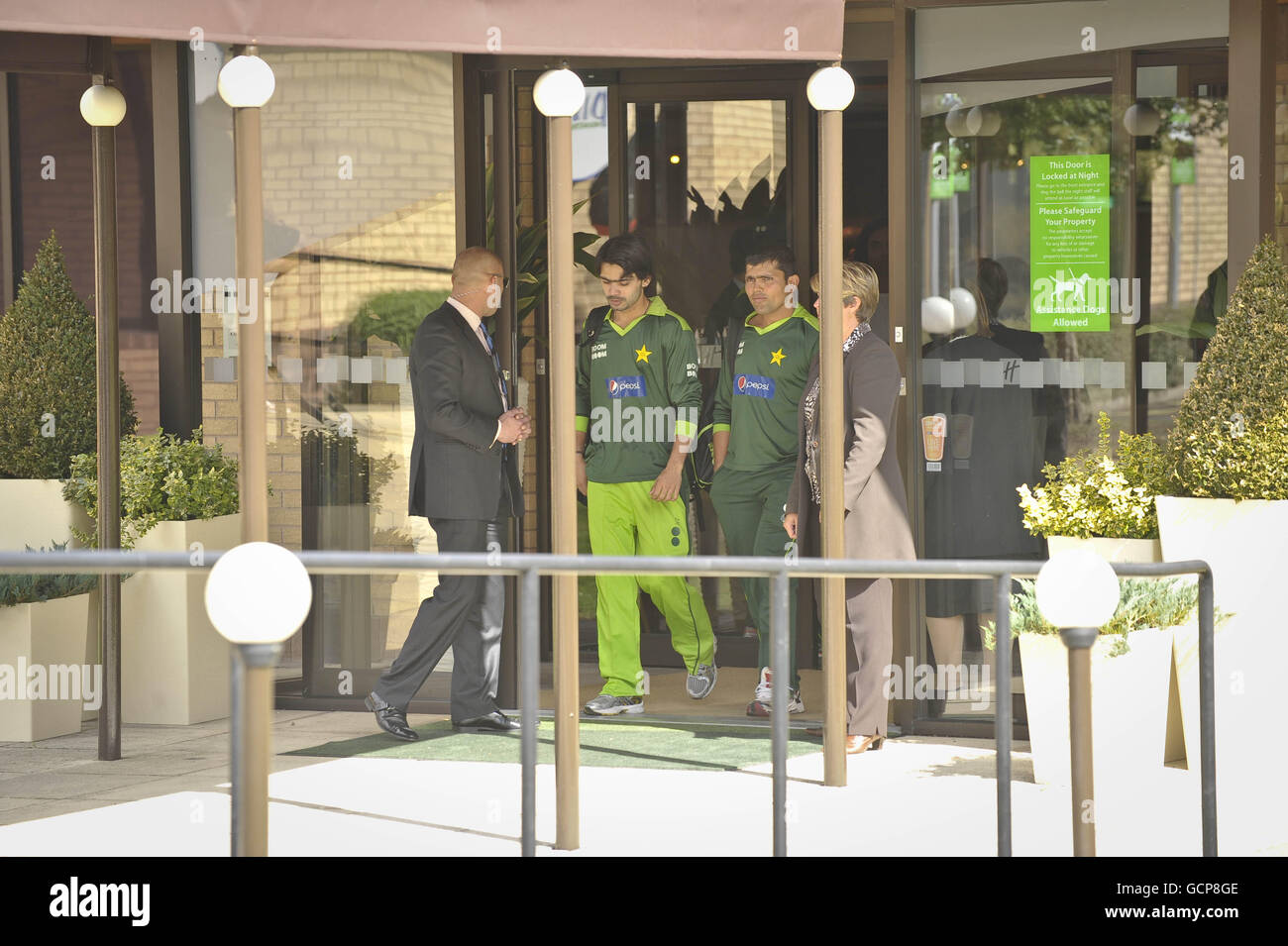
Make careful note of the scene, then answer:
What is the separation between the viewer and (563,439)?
4.44 metres

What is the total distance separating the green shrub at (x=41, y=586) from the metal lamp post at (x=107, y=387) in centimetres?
35

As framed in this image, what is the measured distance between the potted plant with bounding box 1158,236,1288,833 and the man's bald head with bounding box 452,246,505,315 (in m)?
2.50

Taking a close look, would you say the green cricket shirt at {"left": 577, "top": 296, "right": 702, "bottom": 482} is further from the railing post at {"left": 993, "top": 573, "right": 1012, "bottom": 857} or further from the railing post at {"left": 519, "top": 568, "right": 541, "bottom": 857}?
the railing post at {"left": 993, "top": 573, "right": 1012, "bottom": 857}

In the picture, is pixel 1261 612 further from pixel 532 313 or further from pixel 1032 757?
pixel 532 313

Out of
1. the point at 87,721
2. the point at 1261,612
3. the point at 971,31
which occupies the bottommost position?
the point at 87,721

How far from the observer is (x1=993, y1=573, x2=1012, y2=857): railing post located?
340 cm

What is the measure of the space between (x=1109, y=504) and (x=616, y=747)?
1.92 meters

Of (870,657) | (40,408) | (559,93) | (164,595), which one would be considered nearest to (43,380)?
(40,408)

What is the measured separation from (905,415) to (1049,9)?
5.08 feet

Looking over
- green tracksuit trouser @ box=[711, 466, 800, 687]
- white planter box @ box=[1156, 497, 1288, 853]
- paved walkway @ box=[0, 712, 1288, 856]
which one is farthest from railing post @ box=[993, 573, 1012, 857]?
green tracksuit trouser @ box=[711, 466, 800, 687]
